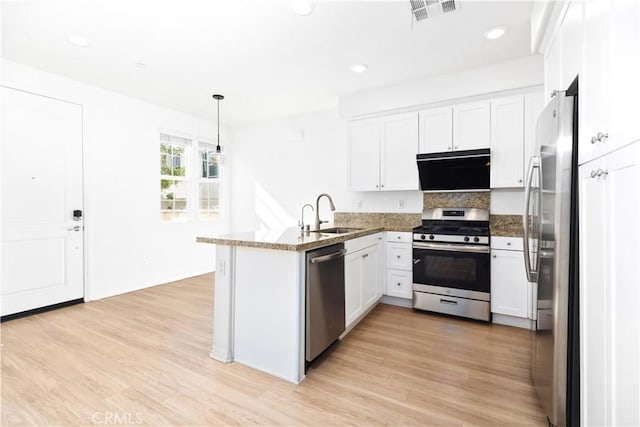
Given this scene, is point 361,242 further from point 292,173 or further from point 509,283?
point 292,173

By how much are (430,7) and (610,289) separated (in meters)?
2.14

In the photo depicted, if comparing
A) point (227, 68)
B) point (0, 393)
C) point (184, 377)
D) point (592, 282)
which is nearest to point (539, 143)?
point (592, 282)

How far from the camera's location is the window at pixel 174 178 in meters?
4.57

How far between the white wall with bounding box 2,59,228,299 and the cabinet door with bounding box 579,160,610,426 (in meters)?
4.58

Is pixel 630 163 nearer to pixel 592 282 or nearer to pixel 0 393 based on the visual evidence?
pixel 592 282

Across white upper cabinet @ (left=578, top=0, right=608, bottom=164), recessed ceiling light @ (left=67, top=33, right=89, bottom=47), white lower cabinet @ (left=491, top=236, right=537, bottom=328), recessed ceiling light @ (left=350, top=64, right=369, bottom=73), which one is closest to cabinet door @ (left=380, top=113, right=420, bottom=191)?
recessed ceiling light @ (left=350, top=64, right=369, bottom=73)

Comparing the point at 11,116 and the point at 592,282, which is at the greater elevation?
the point at 11,116

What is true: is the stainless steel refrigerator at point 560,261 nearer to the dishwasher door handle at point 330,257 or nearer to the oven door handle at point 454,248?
the dishwasher door handle at point 330,257

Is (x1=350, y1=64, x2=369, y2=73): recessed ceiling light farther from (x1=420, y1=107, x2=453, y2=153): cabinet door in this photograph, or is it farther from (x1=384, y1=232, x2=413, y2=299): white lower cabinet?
(x1=384, y1=232, x2=413, y2=299): white lower cabinet

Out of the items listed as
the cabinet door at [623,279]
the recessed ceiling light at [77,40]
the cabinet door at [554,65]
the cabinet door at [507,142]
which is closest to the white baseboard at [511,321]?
the cabinet door at [507,142]

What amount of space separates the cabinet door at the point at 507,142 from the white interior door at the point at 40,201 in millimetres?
4718

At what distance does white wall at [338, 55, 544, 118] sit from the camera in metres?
2.91

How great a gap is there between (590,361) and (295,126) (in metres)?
4.49

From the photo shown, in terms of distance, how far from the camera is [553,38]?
6.26 ft
